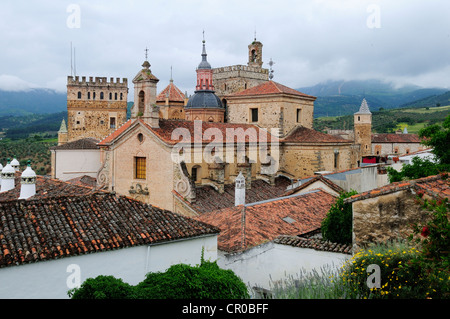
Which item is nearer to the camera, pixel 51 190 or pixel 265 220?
pixel 265 220

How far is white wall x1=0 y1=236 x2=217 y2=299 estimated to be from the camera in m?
9.77

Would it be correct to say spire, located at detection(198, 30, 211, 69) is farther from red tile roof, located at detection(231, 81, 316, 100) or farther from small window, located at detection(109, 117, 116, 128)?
small window, located at detection(109, 117, 116, 128)

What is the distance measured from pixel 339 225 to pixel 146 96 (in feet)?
44.0

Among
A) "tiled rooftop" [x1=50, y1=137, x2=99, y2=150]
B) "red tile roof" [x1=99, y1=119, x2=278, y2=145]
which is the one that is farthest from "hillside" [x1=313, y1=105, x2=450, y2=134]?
"red tile roof" [x1=99, y1=119, x2=278, y2=145]

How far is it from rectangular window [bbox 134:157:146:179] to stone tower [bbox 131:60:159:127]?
211 cm

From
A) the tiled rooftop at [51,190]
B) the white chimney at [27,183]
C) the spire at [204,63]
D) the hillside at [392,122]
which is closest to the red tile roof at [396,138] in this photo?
the hillside at [392,122]

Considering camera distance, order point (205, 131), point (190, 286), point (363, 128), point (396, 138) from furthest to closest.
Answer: point (396, 138) < point (363, 128) < point (205, 131) < point (190, 286)

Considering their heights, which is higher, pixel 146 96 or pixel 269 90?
pixel 269 90

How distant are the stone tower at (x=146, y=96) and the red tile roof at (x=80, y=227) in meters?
9.86

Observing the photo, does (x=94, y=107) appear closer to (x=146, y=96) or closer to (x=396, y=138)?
(x=146, y=96)

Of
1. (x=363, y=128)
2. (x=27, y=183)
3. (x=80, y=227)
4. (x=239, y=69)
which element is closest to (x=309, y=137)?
(x=239, y=69)

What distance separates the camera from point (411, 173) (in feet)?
59.0

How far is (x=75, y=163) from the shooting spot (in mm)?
39250
